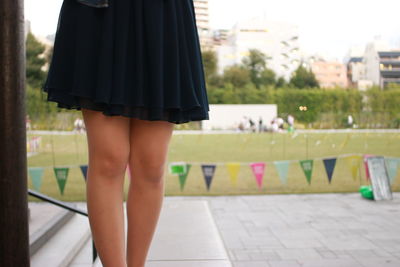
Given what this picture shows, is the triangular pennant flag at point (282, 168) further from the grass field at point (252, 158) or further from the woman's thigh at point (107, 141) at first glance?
the woman's thigh at point (107, 141)

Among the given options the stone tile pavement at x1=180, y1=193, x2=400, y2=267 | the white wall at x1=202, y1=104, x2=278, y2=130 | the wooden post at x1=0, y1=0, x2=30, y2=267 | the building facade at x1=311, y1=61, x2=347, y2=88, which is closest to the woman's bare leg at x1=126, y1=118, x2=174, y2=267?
the wooden post at x1=0, y1=0, x2=30, y2=267

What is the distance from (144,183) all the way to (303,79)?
818 cm

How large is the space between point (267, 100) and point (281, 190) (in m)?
4.00

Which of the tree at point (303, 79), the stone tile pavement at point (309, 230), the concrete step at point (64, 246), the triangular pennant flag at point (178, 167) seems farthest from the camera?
the tree at point (303, 79)

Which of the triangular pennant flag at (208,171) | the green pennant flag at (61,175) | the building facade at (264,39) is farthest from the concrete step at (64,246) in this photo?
the building facade at (264,39)

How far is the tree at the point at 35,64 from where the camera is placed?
452cm

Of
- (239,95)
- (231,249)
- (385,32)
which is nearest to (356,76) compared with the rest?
(385,32)

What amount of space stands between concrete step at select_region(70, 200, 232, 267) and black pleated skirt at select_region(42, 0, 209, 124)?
30.3 inches

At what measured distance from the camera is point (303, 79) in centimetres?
857

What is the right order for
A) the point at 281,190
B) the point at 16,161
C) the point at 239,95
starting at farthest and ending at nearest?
the point at 239,95 → the point at 281,190 → the point at 16,161

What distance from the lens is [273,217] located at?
340 centimetres

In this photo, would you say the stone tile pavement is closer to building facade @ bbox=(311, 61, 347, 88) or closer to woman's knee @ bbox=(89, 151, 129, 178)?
woman's knee @ bbox=(89, 151, 129, 178)

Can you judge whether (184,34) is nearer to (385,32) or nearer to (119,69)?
(119,69)

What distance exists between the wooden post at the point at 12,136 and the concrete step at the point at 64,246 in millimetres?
1046
